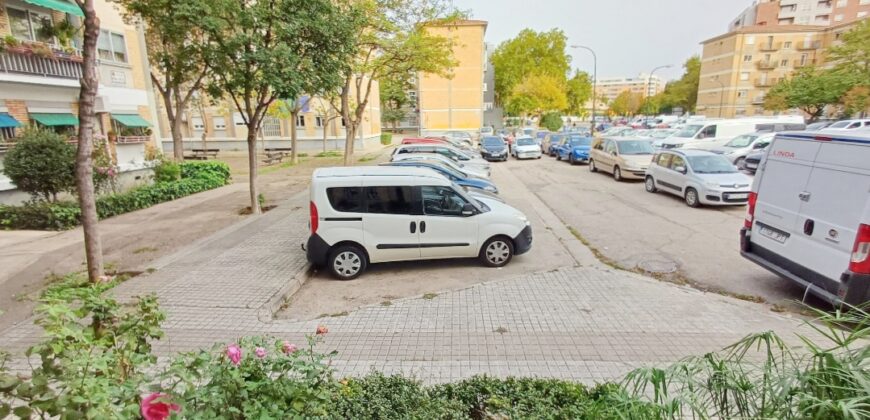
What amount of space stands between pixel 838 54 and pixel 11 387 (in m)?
46.9

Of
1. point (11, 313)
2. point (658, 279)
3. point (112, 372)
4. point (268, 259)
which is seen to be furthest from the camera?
point (268, 259)

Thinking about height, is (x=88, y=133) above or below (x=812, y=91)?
below

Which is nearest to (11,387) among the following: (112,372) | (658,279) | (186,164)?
(112,372)

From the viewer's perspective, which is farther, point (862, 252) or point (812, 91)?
point (812, 91)

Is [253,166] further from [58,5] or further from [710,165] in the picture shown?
[710,165]

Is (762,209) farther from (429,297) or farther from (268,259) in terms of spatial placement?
(268,259)

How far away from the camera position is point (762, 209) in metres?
5.67

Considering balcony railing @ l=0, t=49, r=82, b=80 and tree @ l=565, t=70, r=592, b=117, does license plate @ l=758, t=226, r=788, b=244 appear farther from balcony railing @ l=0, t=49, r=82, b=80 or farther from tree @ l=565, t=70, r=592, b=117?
tree @ l=565, t=70, r=592, b=117

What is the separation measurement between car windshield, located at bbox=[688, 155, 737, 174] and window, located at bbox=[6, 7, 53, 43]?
756 inches

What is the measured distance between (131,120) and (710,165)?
19.3 m

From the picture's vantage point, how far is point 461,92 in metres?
45.8

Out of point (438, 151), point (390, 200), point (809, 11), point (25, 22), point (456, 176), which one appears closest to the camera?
point (390, 200)

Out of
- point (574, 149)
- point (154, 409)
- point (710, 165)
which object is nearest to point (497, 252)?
point (154, 409)

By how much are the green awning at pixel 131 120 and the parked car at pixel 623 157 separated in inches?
717
